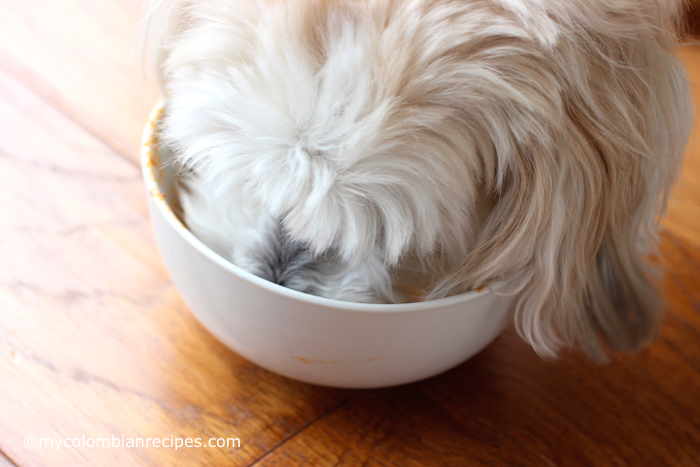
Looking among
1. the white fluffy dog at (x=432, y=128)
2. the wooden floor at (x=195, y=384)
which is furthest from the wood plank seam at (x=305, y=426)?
the white fluffy dog at (x=432, y=128)

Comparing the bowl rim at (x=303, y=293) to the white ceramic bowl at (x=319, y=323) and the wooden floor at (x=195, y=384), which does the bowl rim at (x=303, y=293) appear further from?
the wooden floor at (x=195, y=384)

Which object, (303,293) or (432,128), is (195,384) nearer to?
(303,293)

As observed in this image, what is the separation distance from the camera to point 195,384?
2.05ft

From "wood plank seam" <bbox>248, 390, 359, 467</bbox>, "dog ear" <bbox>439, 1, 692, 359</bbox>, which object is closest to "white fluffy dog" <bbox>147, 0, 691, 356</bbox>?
"dog ear" <bbox>439, 1, 692, 359</bbox>

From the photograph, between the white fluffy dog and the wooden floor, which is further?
the wooden floor

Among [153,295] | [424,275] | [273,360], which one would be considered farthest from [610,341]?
[153,295]

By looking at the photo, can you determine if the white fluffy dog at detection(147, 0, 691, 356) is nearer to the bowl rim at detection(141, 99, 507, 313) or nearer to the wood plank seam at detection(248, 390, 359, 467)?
the bowl rim at detection(141, 99, 507, 313)

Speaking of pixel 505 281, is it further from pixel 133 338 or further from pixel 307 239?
pixel 133 338

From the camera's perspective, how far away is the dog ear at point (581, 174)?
18.7 inches

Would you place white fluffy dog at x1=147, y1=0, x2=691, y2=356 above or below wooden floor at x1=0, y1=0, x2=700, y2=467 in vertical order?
above

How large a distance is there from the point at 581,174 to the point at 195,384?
45 cm

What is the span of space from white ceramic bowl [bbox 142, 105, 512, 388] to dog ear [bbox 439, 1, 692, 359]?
0.13 ft

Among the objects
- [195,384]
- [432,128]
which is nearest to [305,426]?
[195,384]

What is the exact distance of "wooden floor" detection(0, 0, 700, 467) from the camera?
574 mm
